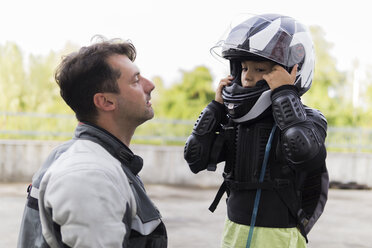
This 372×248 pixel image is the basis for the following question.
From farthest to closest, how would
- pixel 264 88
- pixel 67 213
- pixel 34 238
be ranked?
pixel 264 88, pixel 34 238, pixel 67 213

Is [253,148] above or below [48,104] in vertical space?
above

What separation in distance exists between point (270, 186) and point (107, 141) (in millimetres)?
1046

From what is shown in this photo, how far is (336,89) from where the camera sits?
17.3m

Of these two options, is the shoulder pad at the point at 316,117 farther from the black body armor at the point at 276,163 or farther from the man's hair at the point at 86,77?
the man's hair at the point at 86,77

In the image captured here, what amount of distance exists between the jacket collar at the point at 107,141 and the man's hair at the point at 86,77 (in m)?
0.06

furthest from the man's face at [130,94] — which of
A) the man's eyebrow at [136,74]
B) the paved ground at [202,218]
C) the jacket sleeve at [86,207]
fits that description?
the paved ground at [202,218]

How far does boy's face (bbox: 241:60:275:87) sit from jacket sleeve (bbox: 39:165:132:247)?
1234 mm

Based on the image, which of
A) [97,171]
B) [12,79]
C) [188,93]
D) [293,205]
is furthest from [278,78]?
[188,93]

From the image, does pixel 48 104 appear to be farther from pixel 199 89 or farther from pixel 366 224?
pixel 366 224

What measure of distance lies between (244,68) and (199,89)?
14.7 meters

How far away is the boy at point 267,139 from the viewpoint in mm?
2295

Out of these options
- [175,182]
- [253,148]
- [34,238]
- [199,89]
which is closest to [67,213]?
[34,238]

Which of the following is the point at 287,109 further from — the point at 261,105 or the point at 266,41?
the point at 266,41

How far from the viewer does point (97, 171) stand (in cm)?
135
